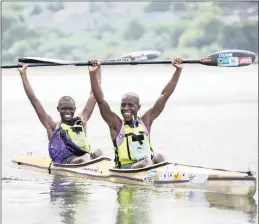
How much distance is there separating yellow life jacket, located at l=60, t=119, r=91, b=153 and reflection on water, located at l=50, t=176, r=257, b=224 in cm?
93

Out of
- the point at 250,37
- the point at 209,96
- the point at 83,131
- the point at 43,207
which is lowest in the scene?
the point at 43,207

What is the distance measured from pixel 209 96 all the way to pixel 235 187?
50.7 feet

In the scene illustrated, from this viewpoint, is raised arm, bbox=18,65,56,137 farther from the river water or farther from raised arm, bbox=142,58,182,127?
raised arm, bbox=142,58,182,127

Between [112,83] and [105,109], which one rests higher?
[112,83]

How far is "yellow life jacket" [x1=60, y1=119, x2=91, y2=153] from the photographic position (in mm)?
11734

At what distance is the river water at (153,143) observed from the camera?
29.7 ft

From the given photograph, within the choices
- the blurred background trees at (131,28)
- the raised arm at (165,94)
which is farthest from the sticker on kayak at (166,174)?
the blurred background trees at (131,28)

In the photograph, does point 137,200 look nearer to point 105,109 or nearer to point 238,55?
point 105,109

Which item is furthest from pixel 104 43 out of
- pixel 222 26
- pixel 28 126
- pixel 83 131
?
pixel 83 131

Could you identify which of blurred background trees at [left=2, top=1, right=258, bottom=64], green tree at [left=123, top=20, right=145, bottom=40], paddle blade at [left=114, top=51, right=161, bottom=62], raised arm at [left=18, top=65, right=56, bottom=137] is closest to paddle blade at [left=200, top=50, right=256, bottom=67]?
paddle blade at [left=114, top=51, right=161, bottom=62]

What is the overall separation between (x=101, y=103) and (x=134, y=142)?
0.57m

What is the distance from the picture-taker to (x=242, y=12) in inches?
1394

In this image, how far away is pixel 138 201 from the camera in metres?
9.75

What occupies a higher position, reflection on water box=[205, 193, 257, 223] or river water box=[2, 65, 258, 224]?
river water box=[2, 65, 258, 224]
